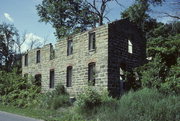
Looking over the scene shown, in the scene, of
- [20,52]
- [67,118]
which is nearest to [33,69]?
[67,118]

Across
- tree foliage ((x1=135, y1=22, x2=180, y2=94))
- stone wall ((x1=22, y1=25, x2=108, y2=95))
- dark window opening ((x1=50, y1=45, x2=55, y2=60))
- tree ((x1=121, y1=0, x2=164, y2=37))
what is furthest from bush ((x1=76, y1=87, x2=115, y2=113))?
tree ((x1=121, y1=0, x2=164, y2=37))

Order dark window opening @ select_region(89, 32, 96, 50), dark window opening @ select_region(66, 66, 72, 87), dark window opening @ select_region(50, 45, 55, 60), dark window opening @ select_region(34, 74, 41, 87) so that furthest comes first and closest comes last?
1. dark window opening @ select_region(34, 74, 41, 87)
2. dark window opening @ select_region(50, 45, 55, 60)
3. dark window opening @ select_region(66, 66, 72, 87)
4. dark window opening @ select_region(89, 32, 96, 50)

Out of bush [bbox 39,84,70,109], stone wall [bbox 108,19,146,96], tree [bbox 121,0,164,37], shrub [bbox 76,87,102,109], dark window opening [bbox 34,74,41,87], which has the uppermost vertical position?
tree [bbox 121,0,164,37]

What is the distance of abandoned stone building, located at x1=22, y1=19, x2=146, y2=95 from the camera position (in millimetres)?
17567

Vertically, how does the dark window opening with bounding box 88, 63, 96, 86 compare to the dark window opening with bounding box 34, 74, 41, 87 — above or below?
above

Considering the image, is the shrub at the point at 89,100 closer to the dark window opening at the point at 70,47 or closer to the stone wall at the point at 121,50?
the stone wall at the point at 121,50

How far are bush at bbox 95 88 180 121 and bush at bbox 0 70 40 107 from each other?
349 inches

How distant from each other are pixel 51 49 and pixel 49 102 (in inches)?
301

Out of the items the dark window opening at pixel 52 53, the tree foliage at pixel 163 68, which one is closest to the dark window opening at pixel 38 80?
the dark window opening at pixel 52 53

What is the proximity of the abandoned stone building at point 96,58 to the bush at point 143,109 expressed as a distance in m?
4.26

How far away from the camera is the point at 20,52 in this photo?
169 ft

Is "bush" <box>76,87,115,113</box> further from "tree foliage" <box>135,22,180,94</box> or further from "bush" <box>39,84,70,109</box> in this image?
"bush" <box>39,84,70,109</box>

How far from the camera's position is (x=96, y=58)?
18.2m

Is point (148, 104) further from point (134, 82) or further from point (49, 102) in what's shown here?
point (49, 102)
